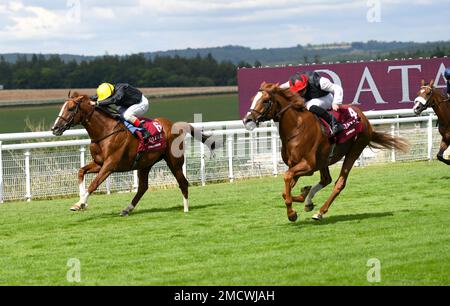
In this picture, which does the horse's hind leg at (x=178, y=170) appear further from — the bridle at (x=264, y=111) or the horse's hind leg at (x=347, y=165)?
the bridle at (x=264, y=111)

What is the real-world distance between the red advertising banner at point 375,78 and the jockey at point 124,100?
44.6ft

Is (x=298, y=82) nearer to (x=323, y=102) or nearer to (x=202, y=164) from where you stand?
(x=323, y=102)

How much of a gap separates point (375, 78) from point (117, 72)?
1211 inches

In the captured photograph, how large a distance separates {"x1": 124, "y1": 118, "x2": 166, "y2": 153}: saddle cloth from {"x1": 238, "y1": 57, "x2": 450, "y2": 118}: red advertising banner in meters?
13.6

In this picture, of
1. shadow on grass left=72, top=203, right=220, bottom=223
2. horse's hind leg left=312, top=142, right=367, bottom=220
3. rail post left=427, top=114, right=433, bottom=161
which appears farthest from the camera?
rail post left=427, top=114, right=433, bottom=161

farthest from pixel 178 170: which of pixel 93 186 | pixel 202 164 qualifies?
pixel 202 164

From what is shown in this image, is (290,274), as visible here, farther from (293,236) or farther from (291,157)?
(291,157)

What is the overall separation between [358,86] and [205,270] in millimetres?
18791

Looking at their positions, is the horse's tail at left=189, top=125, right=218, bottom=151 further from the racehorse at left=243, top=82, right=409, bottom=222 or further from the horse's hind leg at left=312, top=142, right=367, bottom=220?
the racehorse at left=243, top=82, right=409, bottom=222

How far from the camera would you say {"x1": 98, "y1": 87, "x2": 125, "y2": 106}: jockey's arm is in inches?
462

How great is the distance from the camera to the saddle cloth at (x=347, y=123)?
1045 cm

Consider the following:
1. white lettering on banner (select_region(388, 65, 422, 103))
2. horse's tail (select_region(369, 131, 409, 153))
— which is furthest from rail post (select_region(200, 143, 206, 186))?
A: white lettering on banner (select_region(388, 65, 422, 103))

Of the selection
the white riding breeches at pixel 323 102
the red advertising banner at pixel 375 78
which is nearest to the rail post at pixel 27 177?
the white riding breeches at pixel 323 102
